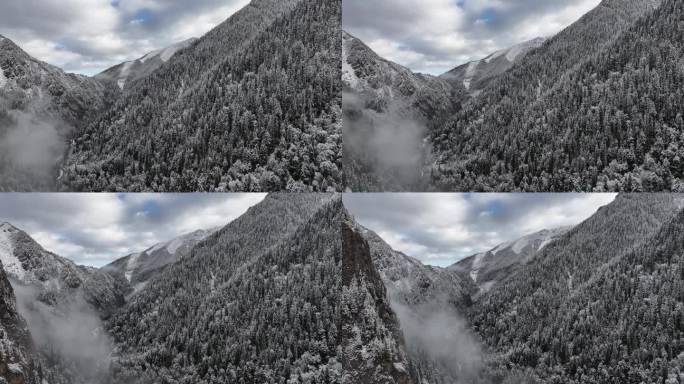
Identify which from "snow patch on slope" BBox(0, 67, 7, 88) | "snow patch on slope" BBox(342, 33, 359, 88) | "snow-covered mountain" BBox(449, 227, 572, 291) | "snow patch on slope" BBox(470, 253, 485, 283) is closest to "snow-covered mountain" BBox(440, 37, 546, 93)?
"snow patch on slope" BBox(342, 33, 359, 88)

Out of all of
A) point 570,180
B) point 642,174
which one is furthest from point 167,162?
point 642,174

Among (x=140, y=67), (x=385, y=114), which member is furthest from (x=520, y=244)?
(x=140, y=67)

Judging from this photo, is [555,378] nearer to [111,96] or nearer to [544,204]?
[544,204]

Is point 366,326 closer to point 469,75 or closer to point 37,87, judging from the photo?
point 469,75

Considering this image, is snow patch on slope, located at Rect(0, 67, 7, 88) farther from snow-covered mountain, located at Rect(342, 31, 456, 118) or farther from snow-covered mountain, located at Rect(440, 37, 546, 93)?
snow-covered mountain, located at Rect(440, 37, 546, 93)

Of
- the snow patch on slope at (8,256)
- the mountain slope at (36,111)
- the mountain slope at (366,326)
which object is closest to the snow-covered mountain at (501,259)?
the mountain slope at (366,326)

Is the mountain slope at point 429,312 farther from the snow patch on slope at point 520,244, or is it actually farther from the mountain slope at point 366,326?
the snow patch on slope at point 520,244
